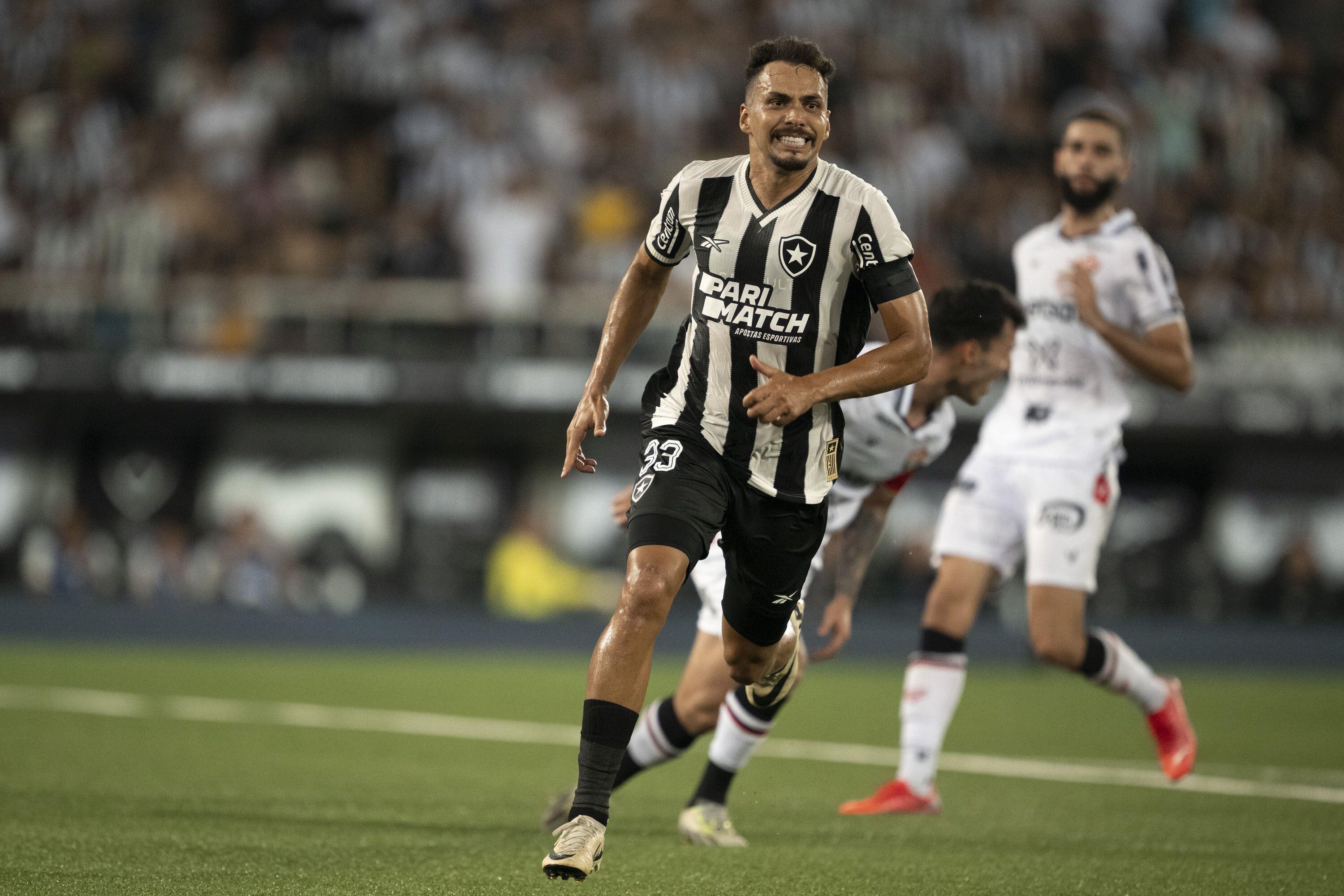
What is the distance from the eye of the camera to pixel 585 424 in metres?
4.54

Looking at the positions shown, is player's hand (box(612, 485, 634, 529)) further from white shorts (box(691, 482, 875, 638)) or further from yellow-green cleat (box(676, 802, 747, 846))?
yellow-green cleat (box(676, 802, 747, 846))

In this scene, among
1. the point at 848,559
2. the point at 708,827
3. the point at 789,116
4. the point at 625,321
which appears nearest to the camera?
the point at 789,116

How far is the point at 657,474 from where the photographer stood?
4.47m

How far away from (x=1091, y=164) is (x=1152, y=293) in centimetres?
A: 59

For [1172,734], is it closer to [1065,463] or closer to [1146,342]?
[1065,463]

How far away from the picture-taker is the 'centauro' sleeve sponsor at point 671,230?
15.2 ft

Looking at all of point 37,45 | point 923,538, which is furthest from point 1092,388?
point 37,45

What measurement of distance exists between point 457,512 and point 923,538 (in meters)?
5.31

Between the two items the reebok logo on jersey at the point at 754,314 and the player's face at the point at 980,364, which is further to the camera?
the player's face at the point at 980,364

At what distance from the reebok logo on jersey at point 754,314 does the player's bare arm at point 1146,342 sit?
2052 millimetres

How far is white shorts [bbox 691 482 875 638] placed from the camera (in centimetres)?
554

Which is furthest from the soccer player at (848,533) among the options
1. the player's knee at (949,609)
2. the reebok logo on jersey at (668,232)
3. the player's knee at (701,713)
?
the reebok logo on jersey at (668,232)

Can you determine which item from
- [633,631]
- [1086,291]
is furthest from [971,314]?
[633,631]

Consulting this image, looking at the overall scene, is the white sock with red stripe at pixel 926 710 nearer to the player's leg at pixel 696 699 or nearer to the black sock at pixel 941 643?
the black sock at pixel 941 643
